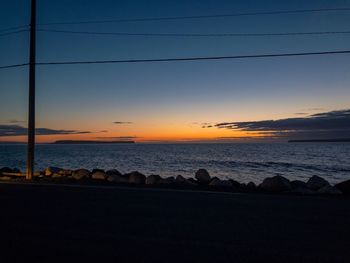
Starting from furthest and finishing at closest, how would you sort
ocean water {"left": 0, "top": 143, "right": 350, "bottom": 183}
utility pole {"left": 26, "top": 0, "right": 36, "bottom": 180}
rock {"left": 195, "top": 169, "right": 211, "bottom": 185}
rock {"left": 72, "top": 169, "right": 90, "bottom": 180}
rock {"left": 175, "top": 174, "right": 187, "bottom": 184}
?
ocean water {"left": 0, "top": 143, "right": 350, "bottom": 183}, rock {"left": 195, "top": 169, "right": 211, "bottom": 185}, rock {"left": 72, "top": 169, "right": 90, "bottom": 180}, rock {"left": 175, "top": 174, "right": 187, "bottom": 184}, utility pole {"left": 26, "top": 0, "right": 36, "bottom": 180}

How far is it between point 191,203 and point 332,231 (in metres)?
4.56

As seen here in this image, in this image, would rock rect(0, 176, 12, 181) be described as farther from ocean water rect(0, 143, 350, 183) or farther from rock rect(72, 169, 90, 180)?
ocean water rect(0, 143, 350, 183)

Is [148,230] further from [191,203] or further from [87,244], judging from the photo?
[191,203]

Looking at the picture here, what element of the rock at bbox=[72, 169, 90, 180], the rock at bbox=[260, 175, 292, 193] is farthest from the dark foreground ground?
the rock at bbox=[72, 169, 90, 180]

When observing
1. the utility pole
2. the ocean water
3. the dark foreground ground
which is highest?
the utility pole

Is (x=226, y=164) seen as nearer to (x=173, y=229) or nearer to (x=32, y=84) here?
(x=32, y=84)

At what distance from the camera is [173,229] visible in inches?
317

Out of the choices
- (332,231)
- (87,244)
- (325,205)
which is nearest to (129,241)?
(87,244)

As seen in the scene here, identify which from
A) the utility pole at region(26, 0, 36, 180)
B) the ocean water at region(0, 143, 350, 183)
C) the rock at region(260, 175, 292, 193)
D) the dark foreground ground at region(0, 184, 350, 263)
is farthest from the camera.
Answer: the ocean water at region(0, 143, 350, 183)

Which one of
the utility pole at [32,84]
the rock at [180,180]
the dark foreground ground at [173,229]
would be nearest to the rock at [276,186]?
the dark foreground ground at [173,229]

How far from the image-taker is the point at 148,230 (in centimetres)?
798

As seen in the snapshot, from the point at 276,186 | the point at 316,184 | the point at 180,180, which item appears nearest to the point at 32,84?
the point at 180,180

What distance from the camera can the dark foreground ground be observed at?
6.34 metres

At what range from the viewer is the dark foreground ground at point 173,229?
6.34 meters
